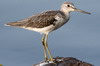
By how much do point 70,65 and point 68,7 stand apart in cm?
484

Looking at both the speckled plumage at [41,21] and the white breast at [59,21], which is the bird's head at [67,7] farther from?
the white breast at [59,21]

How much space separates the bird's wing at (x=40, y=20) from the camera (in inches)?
853

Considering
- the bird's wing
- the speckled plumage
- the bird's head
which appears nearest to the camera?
the speckled plumage

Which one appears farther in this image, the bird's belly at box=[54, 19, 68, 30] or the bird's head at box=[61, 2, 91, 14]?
the bird's head at box=[61, 2, 91, 14]

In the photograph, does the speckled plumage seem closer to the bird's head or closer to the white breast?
the white breast

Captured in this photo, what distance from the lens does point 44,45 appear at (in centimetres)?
2244

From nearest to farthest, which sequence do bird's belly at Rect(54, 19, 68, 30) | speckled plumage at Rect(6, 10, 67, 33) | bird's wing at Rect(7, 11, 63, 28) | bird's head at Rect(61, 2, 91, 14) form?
bird's belly at Rect(54, 19, 68, 30) → speckled plumage at Rect(6, 10, 67, 33) → bird's wing at Rect(7, 11, 63, 28) → bird's head at Rect(61, 2, 91, 14)

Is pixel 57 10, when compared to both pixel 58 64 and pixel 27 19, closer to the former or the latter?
pixel 27 19

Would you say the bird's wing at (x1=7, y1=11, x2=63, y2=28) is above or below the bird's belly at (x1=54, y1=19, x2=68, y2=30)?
above

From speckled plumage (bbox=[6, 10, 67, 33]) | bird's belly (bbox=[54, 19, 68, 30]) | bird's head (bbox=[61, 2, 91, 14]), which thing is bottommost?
bird's belly (bbox=[54, 19, 68, 30])

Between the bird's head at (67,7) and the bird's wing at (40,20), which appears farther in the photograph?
the bird's head at (67,7)

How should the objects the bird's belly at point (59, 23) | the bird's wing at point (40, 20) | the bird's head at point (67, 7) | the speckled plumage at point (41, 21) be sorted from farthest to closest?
the bird's head at point (67, 7)
the bird's wing at point (40, 20)
the speckled plumage at point (41, 21)
the bird's belly at point (59, 23)

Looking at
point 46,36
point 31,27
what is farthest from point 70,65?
point 31,27

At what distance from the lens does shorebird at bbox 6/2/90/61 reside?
21.4m
